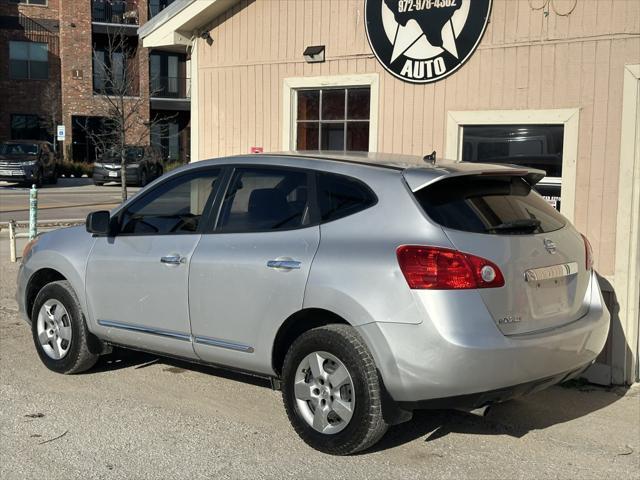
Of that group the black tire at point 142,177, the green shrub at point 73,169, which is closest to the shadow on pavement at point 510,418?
the black tire at point 142,177

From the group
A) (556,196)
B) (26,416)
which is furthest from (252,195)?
(556,196)

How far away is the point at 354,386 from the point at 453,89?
3.61 m

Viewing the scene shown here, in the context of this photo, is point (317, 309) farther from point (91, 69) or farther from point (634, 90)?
point (91, 69)

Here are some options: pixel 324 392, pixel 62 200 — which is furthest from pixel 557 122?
pixel 62 200

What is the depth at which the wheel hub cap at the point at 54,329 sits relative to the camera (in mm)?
5973

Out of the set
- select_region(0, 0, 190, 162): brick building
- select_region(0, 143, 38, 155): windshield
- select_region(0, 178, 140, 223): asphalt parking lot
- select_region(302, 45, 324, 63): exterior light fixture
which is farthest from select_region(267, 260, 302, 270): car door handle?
select_region(0, 0, 190, 162): brick building

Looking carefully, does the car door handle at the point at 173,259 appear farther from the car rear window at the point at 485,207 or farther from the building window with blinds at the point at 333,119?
the building window with blinds at the point at 333,119

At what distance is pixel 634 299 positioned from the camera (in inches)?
242

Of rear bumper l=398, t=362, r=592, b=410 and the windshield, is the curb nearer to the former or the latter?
the windshield

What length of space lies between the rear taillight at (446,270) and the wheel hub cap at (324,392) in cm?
69

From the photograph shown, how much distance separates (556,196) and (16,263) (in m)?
7.89

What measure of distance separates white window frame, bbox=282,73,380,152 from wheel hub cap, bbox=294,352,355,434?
348 centimetres

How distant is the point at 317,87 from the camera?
7977 millimetres

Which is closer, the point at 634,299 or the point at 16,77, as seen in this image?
the point at 634,299
